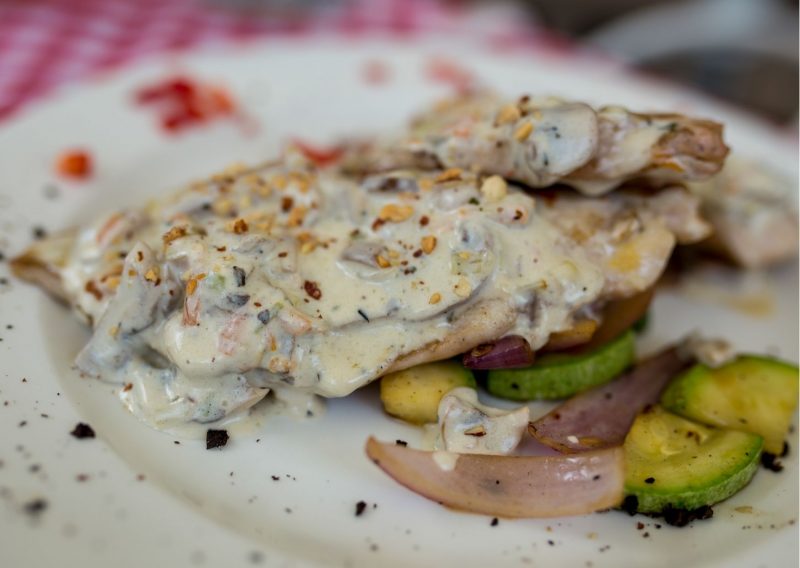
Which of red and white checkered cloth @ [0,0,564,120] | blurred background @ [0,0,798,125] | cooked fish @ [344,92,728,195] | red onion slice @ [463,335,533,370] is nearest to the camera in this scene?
red onion slice @ [463,335,533,370]

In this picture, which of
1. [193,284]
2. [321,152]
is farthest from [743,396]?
[321,152]

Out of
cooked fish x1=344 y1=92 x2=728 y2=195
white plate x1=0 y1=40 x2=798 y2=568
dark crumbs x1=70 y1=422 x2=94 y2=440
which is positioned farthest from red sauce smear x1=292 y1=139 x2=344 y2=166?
dark crumbs x1=70 y1=422 x2=94 y2=440

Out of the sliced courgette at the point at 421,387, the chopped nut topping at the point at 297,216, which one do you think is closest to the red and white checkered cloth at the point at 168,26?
the chopped nut topping at the point at 297,216

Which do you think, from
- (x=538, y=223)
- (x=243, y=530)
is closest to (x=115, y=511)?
(x=243, y=530)

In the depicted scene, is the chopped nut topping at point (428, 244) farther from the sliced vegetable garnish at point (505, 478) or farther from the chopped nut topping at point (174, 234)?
the chopped nut topping at point (174, 234)

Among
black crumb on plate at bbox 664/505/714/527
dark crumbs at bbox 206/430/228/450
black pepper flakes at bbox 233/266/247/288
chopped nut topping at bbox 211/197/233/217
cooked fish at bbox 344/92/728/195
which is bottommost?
black crumb on plate at bbox 664/505/714/527

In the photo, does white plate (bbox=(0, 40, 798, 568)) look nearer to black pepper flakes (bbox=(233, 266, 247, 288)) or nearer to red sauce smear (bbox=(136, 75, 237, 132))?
black pepper flakes (bbox=(233, 266, 247, 288))
